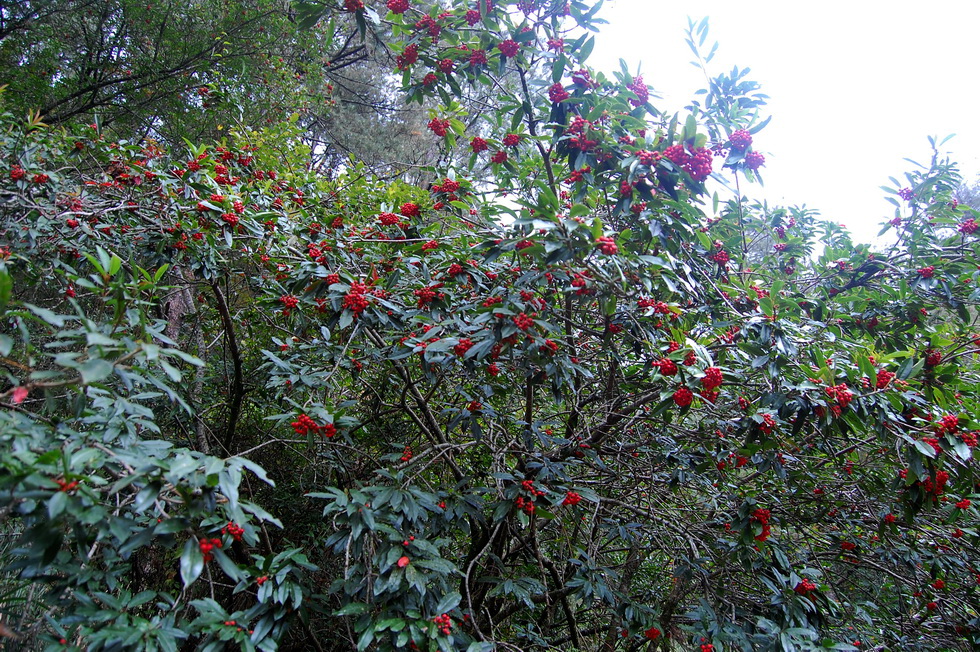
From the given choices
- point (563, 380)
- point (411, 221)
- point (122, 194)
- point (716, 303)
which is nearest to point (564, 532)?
point (563, 380)

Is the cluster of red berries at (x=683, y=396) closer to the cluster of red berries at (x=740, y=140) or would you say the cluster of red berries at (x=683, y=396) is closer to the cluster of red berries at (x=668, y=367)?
the cluster of red berries at (x=668, y=367)

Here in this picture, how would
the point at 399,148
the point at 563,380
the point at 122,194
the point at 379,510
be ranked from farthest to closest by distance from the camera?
1. the point at 399,148
2. the point at 122,194
3. the point at 563,380
4. the point at 379,510

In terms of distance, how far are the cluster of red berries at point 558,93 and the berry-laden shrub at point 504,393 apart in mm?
12

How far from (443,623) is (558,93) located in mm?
2093

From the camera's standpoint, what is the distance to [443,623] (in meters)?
1.70

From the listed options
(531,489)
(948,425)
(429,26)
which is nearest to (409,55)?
(429,26)

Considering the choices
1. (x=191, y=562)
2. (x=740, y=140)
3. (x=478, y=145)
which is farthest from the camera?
(x=478, y=145)

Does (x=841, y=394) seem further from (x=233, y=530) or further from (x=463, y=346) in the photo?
(x=233, y=530)

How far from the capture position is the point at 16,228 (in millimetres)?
2156

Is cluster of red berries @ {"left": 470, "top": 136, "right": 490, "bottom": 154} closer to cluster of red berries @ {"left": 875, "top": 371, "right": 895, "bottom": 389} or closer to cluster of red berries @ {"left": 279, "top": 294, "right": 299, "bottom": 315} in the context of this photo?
cluster of red berries @ {"left": 279, "top": 294, "right": 299, "bottom": 315}

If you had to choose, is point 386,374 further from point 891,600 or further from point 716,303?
point 891,600

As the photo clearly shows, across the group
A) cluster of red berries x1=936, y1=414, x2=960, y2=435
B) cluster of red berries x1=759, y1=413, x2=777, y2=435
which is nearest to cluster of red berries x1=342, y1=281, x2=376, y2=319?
cluster of red berries x1=759, y1=413, x2=777, y2=435

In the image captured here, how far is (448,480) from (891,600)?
268 cm

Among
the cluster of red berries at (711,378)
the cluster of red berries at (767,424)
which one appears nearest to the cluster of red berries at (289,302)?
the cluster of red berries at (711,378)
